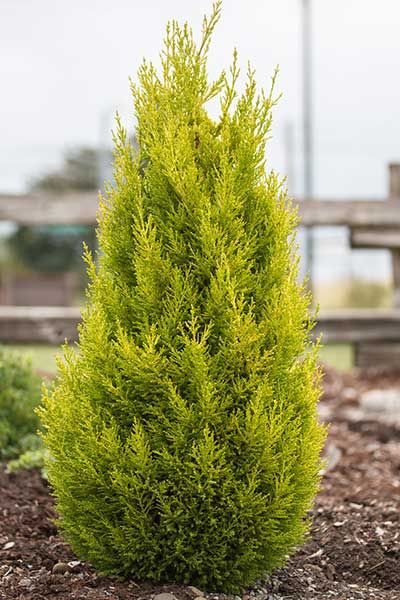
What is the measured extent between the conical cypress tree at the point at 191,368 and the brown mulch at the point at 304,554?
0.49ft

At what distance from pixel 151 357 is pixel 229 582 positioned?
0.96 meters

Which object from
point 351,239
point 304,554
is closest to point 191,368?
point 304,554

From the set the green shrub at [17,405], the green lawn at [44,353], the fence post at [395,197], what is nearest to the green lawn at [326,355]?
the green lawn at [44,353]

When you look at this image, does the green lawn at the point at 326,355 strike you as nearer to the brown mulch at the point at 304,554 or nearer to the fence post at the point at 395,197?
the fence post at the point at 395,197

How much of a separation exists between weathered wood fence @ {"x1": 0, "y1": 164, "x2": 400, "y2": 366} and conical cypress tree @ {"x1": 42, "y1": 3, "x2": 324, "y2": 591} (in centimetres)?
592

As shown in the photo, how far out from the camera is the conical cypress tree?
2.94 m

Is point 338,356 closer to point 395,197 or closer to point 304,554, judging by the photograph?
point 395,197

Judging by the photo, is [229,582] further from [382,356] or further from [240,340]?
[382,356]

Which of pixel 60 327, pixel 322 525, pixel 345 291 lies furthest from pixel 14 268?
pixel 322 525

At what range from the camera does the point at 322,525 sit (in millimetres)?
3998

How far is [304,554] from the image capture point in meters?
3.64

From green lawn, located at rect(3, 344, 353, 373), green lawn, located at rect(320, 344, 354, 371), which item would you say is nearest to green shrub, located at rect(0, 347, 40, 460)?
green lawn, located at rect(3, 344, 353, 373)

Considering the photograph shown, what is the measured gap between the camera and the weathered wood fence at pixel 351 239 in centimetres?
912

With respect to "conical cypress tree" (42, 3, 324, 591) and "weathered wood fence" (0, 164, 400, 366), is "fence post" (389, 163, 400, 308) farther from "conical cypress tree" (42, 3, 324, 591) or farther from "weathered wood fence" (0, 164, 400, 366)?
"conical cypress tree" (42, 3, 324, 591)
